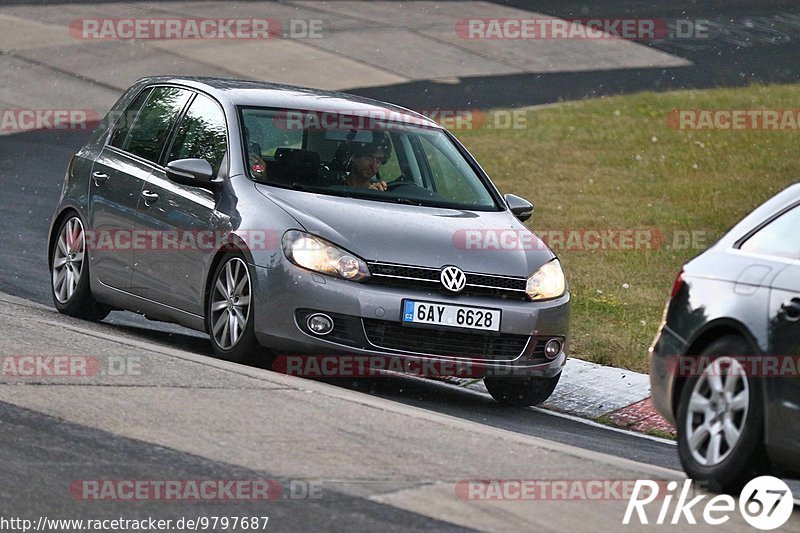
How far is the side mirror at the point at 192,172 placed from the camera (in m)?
9.59

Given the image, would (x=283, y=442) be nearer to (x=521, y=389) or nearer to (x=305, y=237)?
(x=305, y=237)

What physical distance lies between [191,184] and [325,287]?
53.6 inches

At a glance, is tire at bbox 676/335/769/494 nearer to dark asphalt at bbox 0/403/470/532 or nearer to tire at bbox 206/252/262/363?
dark asphalt at bbox 0/403/470/532

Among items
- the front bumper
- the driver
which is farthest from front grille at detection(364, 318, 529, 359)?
the driver

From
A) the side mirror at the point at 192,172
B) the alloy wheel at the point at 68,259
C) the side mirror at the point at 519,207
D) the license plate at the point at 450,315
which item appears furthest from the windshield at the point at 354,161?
the alloy wheel at the point at 68,259

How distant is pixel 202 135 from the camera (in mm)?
10227

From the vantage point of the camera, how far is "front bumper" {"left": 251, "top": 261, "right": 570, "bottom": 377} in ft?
28.9

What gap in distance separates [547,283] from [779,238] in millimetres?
2355

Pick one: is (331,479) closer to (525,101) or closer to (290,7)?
(525,101)

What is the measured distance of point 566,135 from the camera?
22984mm

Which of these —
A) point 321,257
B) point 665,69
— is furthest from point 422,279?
point 665,69

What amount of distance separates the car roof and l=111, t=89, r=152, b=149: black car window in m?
0.21

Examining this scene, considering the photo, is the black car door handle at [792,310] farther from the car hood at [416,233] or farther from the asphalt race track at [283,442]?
the car hood at [416,233]

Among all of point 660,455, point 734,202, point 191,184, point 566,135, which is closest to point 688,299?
point 660,455
